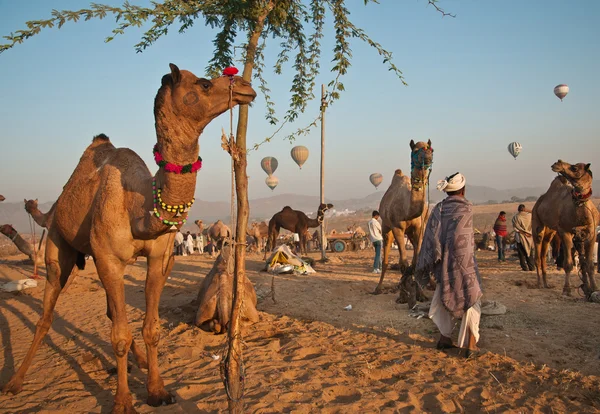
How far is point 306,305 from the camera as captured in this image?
27.4ft

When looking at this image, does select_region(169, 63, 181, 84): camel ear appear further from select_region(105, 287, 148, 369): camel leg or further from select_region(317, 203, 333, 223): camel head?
select_region(317, 203, 333, 223): camel head

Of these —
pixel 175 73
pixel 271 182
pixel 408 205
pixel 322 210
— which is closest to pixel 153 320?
pixel 175 73

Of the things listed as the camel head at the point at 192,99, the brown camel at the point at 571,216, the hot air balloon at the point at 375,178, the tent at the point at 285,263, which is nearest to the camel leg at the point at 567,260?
the brown camel at the point at 571,216

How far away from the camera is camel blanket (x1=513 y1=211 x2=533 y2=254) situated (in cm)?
1300

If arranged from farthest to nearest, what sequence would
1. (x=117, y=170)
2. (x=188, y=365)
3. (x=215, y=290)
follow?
(x=215, y=290) < (x=188, y=365) < (x=117, y=170)

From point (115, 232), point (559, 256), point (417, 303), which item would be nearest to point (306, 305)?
point (417, 303)

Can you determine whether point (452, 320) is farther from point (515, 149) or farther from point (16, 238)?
point (515, 149)

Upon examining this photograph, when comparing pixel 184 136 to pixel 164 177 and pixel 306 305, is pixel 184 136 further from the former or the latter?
pixel 306 305

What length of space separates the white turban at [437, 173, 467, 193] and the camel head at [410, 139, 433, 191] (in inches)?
74.3

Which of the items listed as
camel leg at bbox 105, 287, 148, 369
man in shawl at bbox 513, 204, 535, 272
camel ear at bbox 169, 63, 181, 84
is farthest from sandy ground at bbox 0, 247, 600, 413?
man in shawl at bbox 513, 204, 535, 272

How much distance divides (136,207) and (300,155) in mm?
45235

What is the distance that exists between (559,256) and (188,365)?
11.6m

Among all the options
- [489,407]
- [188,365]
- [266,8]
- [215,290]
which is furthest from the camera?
[215,290]

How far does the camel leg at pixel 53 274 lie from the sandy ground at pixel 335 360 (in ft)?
1.57
